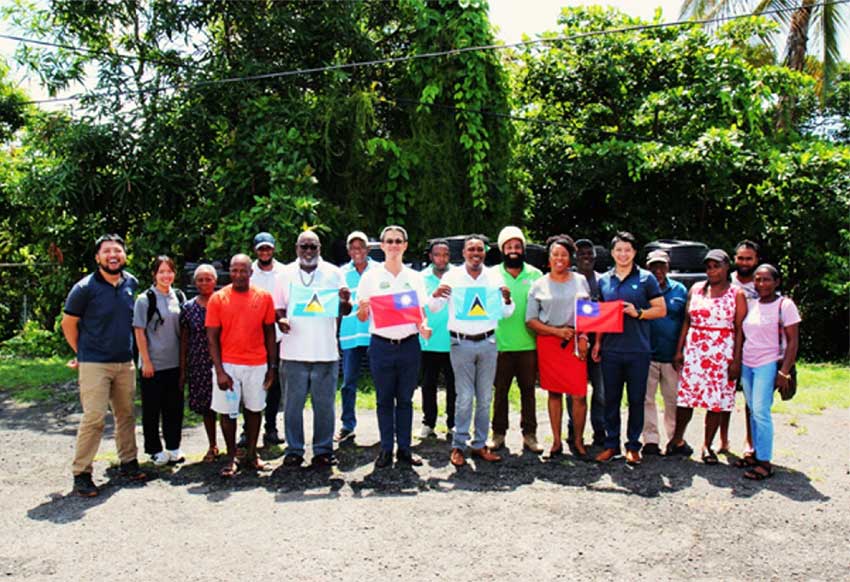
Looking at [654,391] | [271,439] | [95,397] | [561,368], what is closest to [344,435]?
[271,439]

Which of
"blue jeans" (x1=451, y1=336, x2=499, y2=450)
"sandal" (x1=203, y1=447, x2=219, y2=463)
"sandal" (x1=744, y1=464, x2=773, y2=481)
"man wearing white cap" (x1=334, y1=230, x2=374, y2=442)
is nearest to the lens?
"sandal" (x1=744, y1=464, x2=773, y2=481)

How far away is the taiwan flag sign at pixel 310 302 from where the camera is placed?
593 centimetres

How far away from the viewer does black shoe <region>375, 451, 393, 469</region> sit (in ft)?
19.8

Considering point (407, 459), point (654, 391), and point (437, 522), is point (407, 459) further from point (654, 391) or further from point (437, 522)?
point (654, 391)

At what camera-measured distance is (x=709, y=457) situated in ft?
20.2

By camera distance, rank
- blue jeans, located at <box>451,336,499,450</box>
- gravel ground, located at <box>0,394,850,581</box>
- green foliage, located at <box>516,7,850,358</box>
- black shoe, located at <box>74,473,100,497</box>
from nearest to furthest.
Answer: gravel ground, located at <box>0,394,850,581</box>
black shoe, located at <box>74,473,100,497</box>
blue jeans, located at <box>451,336,499,450</box>
green foliage, located at <box>516,7,850,358</box>

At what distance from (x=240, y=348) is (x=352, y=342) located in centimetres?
143

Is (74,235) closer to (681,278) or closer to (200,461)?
(200,461)

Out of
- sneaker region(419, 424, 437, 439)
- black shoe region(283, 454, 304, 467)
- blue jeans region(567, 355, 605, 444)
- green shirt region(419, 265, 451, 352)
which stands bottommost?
sneaker region(419, 424, 437, 439)

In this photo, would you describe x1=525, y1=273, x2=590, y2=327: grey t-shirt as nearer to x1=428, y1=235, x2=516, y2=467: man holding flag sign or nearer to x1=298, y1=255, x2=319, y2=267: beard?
x1=428, y1=235, x2=516, y2=467: man holding flag sign

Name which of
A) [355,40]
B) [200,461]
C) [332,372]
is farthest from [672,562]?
[355,40]

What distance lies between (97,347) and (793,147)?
14556 millimetres

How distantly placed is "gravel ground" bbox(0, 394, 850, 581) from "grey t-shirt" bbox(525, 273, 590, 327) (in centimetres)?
125

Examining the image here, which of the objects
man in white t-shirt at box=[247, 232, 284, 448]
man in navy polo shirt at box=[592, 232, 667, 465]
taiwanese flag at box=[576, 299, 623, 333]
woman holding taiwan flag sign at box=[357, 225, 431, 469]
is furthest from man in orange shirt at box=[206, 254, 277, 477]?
man in navy polo shirt at box=[592, 232, 667, 465]
